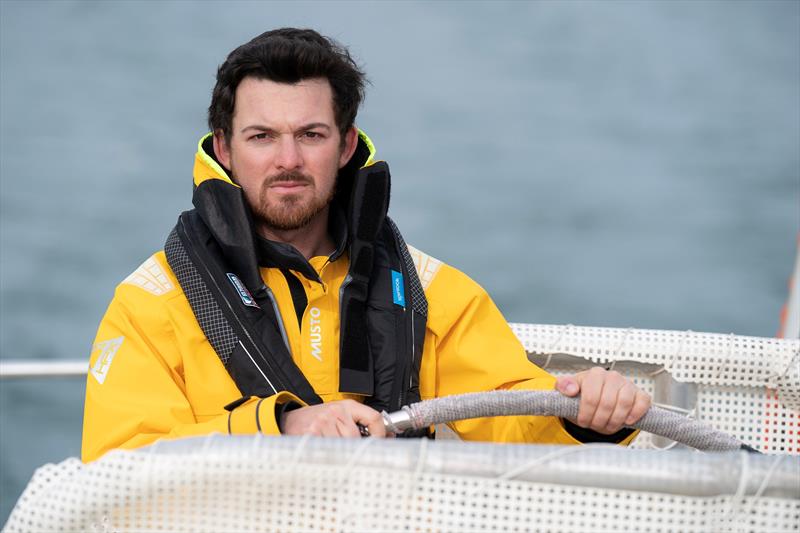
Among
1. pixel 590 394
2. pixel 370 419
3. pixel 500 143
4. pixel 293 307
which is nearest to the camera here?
pixel 370 419

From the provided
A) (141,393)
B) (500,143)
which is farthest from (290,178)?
(500,143)

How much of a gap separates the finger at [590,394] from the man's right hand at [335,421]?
0.31 meters

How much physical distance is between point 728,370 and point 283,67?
103 cm

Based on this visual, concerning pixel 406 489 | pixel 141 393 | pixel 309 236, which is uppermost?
pixel 309 236

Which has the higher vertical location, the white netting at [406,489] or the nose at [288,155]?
the nose at [288,155]

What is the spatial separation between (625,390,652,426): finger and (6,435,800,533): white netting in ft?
1.44

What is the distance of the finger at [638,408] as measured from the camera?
5.12 feet

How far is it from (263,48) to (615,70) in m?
7.86

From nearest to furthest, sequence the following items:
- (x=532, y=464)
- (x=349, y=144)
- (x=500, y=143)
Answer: (x=532, y=464) → (x=349, y=144) → (x=500, y=143)

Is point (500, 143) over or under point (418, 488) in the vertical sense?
over

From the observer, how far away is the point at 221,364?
1.80 m

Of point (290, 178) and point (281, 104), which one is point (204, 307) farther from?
point (281, 104)

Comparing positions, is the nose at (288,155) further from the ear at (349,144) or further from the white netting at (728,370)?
the white netting at (728,370)

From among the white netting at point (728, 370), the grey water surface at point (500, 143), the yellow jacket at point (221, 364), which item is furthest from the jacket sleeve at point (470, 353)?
the grey water surface at point (500, 143)
